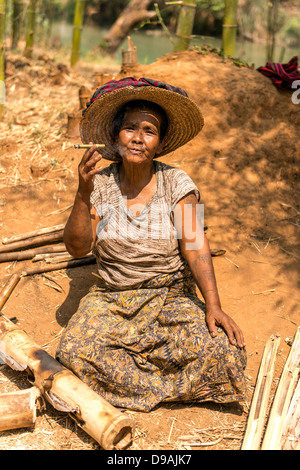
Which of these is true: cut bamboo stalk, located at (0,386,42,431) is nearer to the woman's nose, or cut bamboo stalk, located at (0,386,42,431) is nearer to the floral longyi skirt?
the floral longyi skirt

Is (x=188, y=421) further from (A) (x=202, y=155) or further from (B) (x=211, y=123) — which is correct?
(B) (x=211, y=123)

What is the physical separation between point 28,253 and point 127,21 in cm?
967

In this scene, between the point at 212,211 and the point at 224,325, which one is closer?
the point at 224,325

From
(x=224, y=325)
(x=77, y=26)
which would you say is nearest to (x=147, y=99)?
(x=224, y=325)

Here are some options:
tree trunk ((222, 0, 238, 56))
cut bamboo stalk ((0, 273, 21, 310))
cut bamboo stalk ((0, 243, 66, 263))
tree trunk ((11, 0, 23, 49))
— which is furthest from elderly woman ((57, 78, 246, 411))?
tree trunk ((11, 0, 23, 49))

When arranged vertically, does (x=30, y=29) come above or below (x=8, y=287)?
above

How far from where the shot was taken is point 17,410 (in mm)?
2426

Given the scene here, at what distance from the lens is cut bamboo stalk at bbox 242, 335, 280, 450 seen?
2396 millimetres

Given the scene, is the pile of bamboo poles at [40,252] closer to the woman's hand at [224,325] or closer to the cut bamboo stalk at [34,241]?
the cut bamboo stalk at [34,241]

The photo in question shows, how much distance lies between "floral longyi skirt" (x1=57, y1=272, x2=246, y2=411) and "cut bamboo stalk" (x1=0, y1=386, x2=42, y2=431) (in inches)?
11.4

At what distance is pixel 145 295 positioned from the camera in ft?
9.54

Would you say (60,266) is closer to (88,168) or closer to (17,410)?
(88,168)

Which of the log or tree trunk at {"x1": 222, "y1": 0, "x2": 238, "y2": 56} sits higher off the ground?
tree trunk at {"x1": 222, "y1": 0, "x2": 238, "y2": 56}
